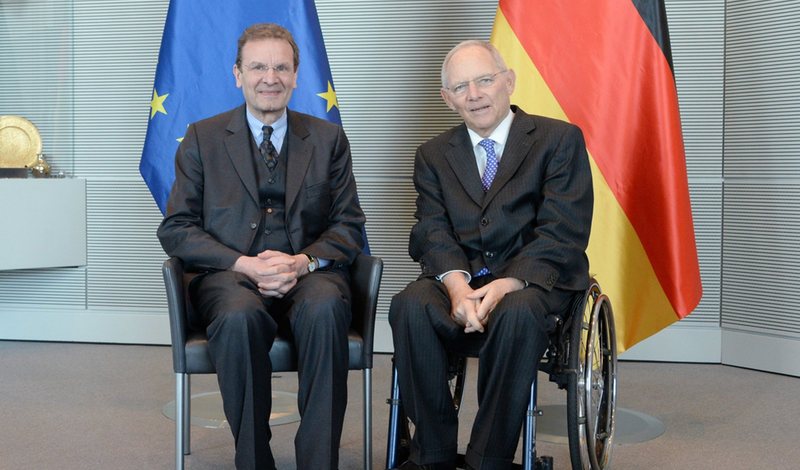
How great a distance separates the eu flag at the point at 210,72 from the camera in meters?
3.62

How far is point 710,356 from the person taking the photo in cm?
464

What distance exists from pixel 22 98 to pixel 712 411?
3.68m

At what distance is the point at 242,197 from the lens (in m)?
2.81

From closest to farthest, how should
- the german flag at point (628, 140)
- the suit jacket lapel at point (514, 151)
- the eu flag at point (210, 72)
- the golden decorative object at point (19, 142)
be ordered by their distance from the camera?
the suit jacket lapel at point (514, 151) < the german flag at point (628, 140) < the eu flag at point (210, 72) < the golden decorative object at point (19, 142)

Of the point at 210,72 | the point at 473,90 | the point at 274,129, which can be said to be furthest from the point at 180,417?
the point at 210,72

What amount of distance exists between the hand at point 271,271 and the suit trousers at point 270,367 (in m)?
0.08

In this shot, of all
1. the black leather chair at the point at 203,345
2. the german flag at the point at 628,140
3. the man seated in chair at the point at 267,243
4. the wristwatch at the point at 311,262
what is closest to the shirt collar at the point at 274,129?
the man seated in chair at the point at 267,243

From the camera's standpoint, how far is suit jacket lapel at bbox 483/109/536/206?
272cm

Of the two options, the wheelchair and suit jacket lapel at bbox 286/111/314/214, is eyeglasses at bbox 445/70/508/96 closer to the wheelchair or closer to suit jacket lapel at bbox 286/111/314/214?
suit jacket lapel at bbox 286/111/314/214

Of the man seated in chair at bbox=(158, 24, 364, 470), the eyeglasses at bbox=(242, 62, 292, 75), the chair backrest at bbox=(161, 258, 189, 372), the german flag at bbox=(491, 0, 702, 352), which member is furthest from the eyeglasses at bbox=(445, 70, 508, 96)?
the chair backrest at bbox=(161, 258, 189, 372)

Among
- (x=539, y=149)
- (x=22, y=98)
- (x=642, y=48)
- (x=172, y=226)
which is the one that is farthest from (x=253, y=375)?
(x=22, y=98)

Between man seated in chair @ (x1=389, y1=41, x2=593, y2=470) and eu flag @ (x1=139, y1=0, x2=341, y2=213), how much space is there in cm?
92

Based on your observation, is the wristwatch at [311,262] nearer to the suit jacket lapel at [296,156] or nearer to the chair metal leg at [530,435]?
the suit jacket lapel at [296,156]

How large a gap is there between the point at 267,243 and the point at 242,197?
0.15 meters
